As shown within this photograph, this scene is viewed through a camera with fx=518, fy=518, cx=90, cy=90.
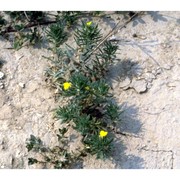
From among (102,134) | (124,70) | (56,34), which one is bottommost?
(102,134)

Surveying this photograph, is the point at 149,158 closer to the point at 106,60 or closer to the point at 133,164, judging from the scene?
the point at 133,164

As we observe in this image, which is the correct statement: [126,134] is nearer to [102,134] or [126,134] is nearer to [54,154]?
[102,134]

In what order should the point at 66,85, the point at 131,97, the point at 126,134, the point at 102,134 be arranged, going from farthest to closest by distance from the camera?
the point at 131,97, the point at 126,134, the point at 66,85, the point at 102,134

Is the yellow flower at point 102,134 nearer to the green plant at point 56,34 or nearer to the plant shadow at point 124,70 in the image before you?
the plant shadow at point 124,70

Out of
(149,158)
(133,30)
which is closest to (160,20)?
(133,30)

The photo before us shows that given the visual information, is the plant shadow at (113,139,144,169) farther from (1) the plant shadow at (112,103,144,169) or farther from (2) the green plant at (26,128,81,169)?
(2) the green plant at (26,128,81,169)

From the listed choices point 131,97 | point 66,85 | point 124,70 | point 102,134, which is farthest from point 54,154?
point 124,70

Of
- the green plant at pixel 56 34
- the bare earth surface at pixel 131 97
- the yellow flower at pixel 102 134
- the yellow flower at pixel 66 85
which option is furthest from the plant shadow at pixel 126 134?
the green plant at pixel 56 34

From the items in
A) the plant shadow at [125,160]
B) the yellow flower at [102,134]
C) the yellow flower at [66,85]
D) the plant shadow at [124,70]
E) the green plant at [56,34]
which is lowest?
the plant shadow at [125,160]

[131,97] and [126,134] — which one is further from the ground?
[131,97]
